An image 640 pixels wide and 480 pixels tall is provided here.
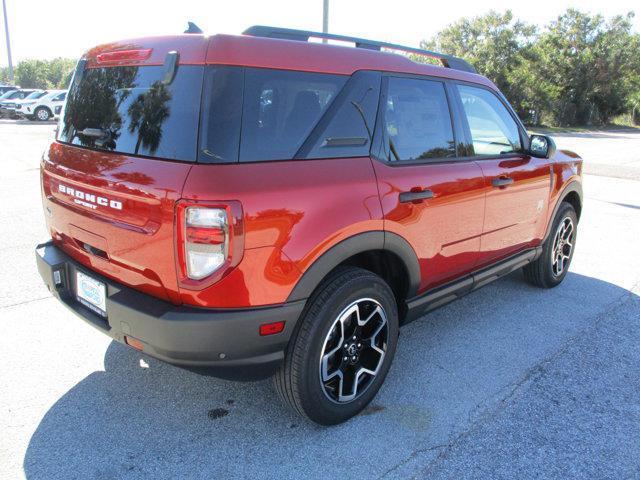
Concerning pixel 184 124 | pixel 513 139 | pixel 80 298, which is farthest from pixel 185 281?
pixel 513 139

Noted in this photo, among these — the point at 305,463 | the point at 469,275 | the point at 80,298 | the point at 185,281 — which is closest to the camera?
the point at 185,281

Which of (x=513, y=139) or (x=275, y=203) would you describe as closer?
(x=275, y=203)

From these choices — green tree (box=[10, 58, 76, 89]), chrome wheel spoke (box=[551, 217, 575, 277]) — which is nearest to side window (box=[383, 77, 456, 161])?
chrome wheel spoke (box=[551, 217, 575, 277])

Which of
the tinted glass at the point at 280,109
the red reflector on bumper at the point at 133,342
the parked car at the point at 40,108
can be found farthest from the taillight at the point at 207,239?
the parked car at the point at 40,108

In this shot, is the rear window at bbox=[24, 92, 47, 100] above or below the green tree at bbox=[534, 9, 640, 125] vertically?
below

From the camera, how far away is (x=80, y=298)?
270 centimetres

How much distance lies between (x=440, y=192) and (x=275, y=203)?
1270mm

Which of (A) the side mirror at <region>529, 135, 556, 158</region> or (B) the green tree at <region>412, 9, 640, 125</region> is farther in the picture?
(B) the green tree at <region>412, 9, 640, 125</region>

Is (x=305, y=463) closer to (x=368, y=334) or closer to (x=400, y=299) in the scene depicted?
(x=368, y=334)

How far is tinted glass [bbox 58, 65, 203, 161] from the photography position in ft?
7.19

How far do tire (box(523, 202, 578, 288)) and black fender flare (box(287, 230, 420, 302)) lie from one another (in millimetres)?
2152

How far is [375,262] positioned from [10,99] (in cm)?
2869

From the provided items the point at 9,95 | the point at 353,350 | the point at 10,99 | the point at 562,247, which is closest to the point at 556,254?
the point at 562,247

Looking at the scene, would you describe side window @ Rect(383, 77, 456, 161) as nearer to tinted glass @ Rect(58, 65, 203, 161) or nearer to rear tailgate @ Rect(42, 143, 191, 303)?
tinted glass @ Rect(58, 65, 203, 161)
